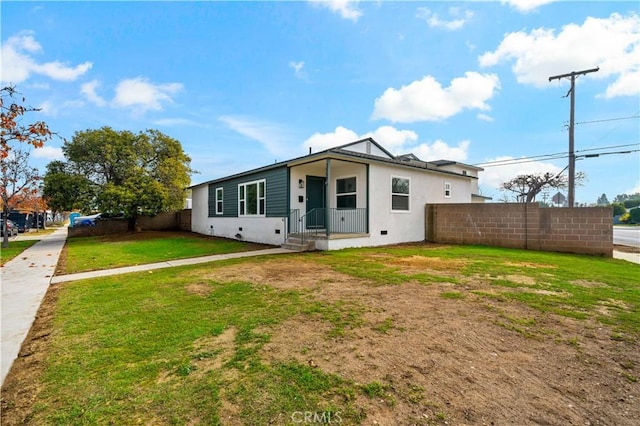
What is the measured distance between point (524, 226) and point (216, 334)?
37.6 ft

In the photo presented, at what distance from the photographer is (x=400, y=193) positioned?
12281 mm

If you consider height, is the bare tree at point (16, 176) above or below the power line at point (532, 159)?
below

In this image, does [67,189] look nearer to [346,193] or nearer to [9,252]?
[9,252]

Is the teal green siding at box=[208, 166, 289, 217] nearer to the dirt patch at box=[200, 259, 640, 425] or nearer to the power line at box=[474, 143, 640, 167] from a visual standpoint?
the dirt patch at box=[200, 259, 640, 425]

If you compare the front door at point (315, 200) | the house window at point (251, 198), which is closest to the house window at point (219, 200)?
the house window at point (251, 198)

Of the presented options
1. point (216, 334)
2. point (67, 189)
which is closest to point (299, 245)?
point (216, 334)

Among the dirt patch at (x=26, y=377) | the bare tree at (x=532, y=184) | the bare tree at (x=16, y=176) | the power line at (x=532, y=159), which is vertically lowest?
the dirt patch at (x=26, y=377)

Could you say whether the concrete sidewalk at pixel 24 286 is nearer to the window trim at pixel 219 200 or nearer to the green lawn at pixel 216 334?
the green lawn at pixel 216 334

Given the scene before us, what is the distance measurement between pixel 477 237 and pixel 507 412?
11.1 m

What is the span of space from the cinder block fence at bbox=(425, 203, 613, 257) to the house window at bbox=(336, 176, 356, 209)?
153 inches

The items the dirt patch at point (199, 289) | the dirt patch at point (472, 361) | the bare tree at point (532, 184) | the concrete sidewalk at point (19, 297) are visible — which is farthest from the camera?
the bare tree at point (532, 184)

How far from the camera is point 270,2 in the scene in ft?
34.5

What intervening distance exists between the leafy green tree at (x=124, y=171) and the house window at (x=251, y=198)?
5.25m

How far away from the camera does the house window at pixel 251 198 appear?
42.7 ft
